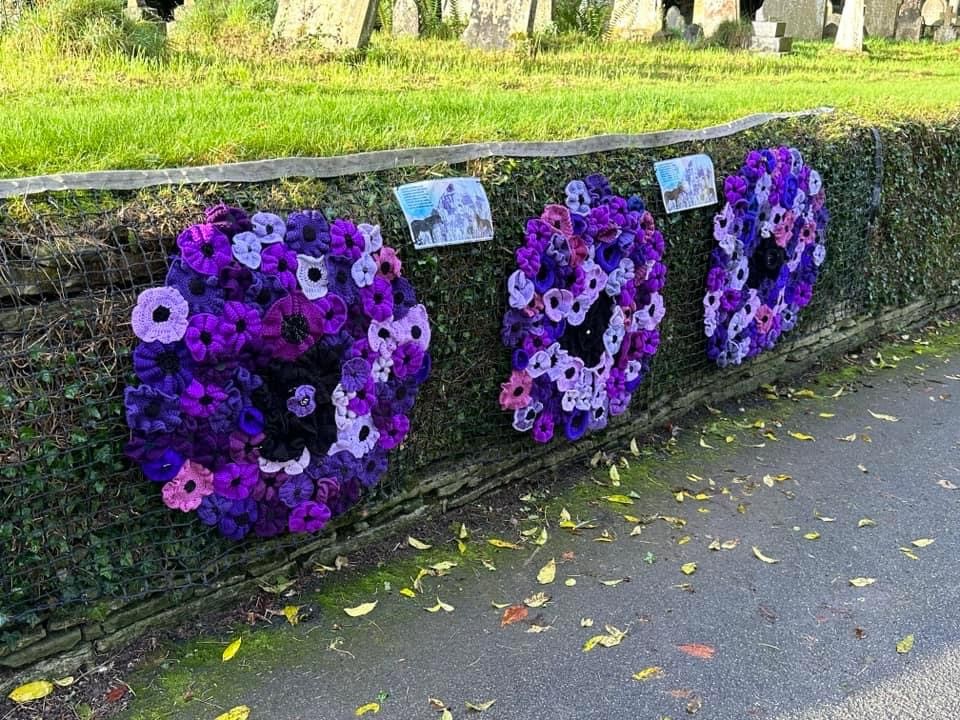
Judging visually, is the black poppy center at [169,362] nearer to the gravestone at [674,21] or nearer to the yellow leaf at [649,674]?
the yellow leaf at [649,674]

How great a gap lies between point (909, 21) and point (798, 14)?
114 inches

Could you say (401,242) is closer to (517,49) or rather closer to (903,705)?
(903,705)

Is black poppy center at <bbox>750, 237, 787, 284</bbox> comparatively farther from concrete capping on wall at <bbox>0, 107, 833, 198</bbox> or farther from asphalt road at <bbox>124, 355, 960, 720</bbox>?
asphalt road at <bbox>124, 355, 960, 720</bbox>

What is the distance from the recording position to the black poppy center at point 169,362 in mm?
2939

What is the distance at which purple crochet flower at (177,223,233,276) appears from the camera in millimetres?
2948

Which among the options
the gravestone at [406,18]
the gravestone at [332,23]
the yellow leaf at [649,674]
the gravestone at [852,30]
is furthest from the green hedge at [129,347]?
the gravestone at [852,30]

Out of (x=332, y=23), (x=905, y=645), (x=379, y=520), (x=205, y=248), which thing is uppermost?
(x=332, y=23)

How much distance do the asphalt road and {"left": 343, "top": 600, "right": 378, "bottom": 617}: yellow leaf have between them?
3cm

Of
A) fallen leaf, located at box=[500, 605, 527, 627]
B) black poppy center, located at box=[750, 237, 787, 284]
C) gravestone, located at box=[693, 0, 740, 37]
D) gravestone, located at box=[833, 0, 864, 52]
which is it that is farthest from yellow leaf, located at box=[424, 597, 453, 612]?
gravestone, located at box=[833, 0, 864, 52]

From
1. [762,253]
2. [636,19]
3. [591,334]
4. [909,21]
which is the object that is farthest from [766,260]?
[909,21]

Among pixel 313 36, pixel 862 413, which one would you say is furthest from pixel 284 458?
pixel 313 36

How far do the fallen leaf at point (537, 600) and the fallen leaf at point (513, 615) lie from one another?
33 millimetres

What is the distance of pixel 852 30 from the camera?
1360 cm

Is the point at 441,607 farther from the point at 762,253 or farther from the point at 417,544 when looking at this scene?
the point at 762,253
